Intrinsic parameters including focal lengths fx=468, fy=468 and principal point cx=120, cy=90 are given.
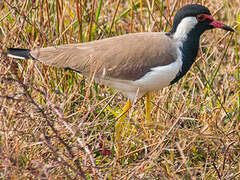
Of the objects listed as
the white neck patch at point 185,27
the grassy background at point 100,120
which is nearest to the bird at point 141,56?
the white neck patch at point 185,27

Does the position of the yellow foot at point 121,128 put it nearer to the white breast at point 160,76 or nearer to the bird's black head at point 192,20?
the white breast at point 160,76

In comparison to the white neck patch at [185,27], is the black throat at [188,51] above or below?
below

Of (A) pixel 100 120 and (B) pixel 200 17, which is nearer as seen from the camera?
(A) pixel 100 120

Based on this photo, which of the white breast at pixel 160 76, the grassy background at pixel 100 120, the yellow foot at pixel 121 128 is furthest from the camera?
the yellow foot at pixel 121 128

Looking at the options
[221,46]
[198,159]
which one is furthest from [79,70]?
[221,46]

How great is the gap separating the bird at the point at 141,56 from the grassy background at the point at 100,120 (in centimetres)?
14

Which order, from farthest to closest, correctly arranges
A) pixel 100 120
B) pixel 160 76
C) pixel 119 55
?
pixel 119 55
pixel 160 76
pixel 100 120

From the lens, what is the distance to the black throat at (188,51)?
9.75 feet

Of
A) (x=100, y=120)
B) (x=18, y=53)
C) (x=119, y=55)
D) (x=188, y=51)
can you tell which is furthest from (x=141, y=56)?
(x=18, y=53)

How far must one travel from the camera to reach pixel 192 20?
304 centimetres

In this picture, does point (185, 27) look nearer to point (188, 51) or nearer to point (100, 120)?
point (188, 51)

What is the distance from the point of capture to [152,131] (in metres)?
3.15

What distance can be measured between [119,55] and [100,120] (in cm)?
58

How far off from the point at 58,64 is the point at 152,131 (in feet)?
2.53
